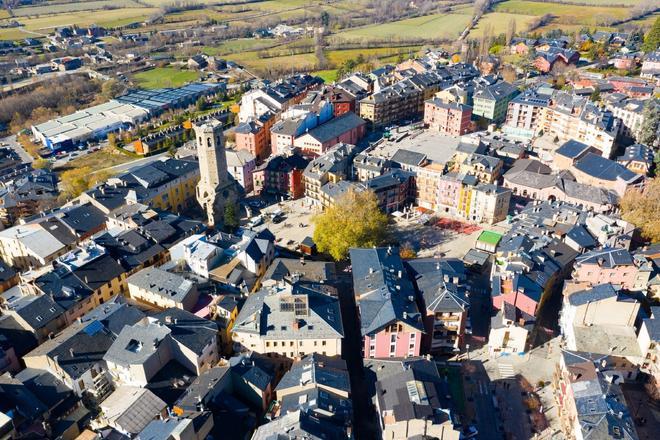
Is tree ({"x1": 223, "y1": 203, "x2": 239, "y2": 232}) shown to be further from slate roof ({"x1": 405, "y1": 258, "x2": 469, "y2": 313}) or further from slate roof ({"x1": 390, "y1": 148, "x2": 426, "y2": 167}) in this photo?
slate roof ({"x1": 405, "y1": 258, "x2": 469, "y2": 313})

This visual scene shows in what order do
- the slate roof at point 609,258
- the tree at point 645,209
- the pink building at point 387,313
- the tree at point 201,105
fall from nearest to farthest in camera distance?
the pink building at point 387,313
the slate roof at point 609,258
the tree at point 645,209
the tree at point 201,105

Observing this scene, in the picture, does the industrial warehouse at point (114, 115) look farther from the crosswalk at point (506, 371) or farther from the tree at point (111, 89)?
the crosswalk at point (506, 371)

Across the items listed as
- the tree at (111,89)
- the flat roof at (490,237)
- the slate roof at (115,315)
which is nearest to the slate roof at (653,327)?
the flat roof at (490,237)

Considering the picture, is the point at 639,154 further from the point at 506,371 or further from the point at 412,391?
the point at 412,391

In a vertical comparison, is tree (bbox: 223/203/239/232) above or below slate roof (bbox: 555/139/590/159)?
below

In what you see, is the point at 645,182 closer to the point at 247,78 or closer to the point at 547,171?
the point at 547,171

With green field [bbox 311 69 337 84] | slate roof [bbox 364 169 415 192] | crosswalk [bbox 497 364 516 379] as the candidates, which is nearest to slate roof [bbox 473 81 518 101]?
slate roof [bbox 364 169 415 192]

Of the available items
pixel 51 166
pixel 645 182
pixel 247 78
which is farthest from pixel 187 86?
pixel 645 182
